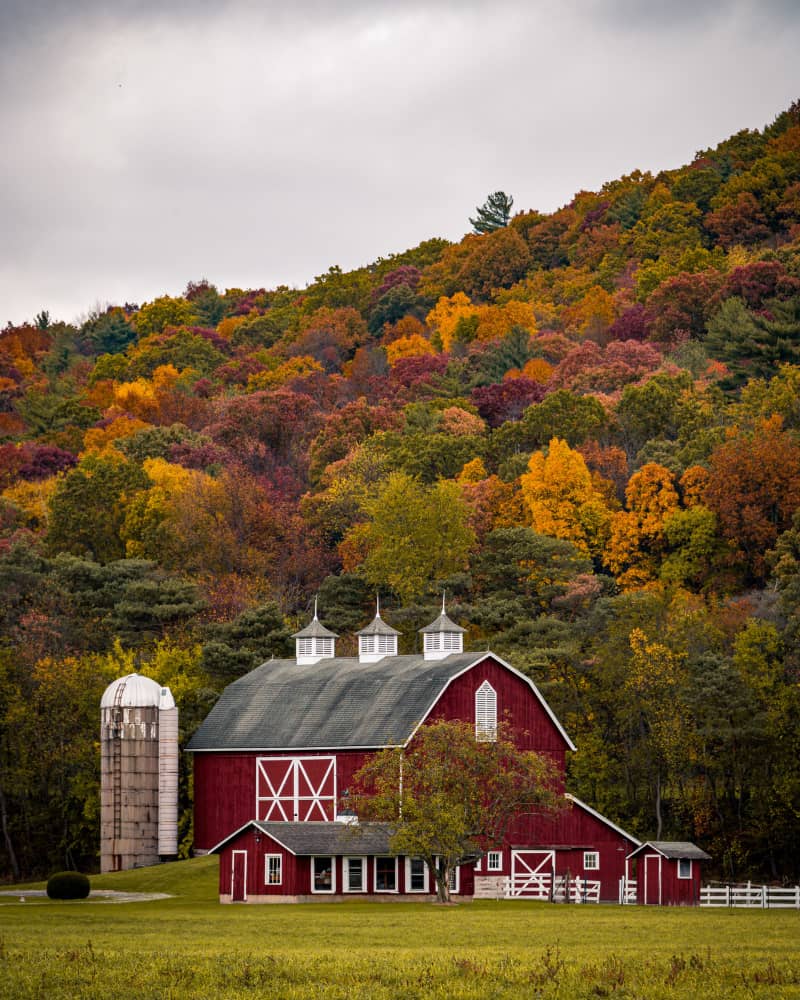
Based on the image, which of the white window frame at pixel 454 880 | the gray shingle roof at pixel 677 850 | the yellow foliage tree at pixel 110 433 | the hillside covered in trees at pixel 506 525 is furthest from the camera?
the yellow foliage tree at pixel 110 433

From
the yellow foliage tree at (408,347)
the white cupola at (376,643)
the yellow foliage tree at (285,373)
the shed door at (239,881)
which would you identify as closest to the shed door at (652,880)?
the shed door at (239,881)

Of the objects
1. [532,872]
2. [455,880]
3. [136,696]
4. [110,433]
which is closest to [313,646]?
[136,696]

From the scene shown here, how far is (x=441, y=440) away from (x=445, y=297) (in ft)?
199

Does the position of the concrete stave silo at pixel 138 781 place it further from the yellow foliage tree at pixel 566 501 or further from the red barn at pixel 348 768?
the yellow foliage tree at pixel 566 501

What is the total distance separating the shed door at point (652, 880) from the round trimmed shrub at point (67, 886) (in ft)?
58.5

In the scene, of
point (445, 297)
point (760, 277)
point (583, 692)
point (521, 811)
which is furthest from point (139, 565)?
point (445, 297)

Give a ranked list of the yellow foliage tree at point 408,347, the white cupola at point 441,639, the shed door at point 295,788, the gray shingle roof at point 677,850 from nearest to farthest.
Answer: the gray shingle roof at point 677,850 → the shed door at point 295,788 → the white cupola at point 441,639 → the yellow foliage tree at point 408,347

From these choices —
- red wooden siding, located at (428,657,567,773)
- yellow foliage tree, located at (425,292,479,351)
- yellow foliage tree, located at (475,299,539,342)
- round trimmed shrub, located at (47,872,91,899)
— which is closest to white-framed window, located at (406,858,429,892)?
red wooden siding, located at (428,657,567,773)

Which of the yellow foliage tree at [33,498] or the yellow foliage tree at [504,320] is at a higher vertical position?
the yellow foliage tree at [504,320]

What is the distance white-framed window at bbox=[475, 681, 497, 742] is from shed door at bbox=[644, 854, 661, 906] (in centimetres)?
704

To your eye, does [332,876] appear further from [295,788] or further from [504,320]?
[504,320]

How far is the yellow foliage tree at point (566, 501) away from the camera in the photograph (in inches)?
3339

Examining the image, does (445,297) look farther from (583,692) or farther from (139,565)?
(583,692)

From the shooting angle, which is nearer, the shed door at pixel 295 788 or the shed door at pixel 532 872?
the shed door at pixel 532 872
